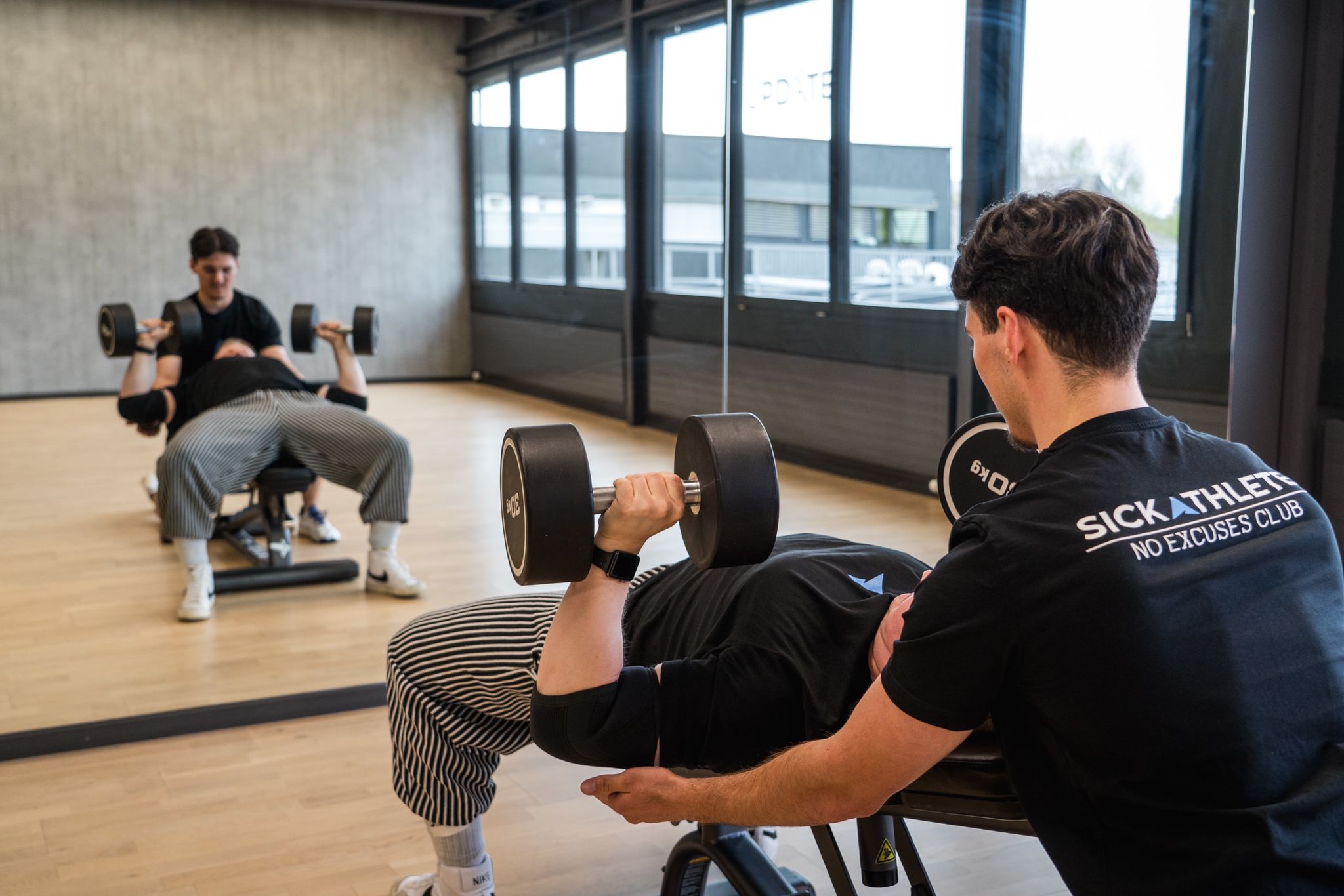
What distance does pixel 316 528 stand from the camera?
366 centimetres

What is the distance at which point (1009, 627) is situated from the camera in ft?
2.99

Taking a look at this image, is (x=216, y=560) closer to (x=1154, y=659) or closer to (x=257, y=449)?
(x=257, y=449)

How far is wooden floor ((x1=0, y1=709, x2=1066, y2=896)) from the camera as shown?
1775mm

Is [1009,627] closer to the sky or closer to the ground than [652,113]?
closer to the ground

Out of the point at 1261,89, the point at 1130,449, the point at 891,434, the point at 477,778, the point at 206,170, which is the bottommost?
the point at 477,778

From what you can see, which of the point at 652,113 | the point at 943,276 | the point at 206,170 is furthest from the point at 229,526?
the point at 943,276

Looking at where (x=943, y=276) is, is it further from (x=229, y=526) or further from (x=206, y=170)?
(x=229, y=526)

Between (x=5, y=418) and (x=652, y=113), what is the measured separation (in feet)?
4.96

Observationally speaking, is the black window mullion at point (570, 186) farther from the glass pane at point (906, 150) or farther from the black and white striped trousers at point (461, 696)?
the black and white striped trousers at point (461, 696)

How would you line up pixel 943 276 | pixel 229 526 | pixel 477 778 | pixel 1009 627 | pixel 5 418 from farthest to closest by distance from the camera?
pixel 229 526 < pixel 943 276 < pixel 5 418 < pixel 477 778 < pixel 1009 627

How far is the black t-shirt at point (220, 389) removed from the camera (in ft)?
9.11

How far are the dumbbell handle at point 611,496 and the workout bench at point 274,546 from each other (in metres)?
2.11

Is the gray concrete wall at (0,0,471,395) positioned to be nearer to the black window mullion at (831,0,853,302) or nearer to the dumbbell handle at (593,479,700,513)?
the black window mullion at (831,0,853,302)

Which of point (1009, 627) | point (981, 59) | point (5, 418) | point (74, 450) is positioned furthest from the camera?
point (981, 59)
